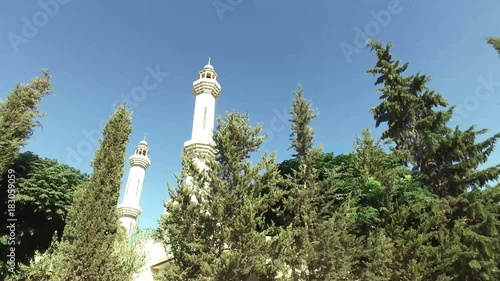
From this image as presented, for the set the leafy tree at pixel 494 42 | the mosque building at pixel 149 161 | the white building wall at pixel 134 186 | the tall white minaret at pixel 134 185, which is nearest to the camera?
the leafy tree at pixel 494 42

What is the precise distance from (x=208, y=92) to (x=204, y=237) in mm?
19525

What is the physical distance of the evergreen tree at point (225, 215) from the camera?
13.3 m

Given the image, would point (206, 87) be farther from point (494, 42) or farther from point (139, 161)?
point (494, 42)

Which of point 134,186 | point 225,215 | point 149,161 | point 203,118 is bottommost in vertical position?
point 225,215

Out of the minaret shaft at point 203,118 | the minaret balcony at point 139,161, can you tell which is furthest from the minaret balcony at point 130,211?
the minaret shaft at point 203,118

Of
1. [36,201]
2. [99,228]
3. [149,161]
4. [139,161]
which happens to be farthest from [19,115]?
[149,161]

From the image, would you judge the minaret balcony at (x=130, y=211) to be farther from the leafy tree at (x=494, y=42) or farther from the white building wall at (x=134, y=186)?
the leafy tree at (x=494, y=42)

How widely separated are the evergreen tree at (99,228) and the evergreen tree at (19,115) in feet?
22.2

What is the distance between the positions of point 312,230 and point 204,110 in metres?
18.1

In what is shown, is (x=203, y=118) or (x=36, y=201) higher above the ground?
(x=203, y=118)

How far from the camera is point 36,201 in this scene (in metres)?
21.4

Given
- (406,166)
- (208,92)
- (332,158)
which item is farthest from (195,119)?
(406,166)

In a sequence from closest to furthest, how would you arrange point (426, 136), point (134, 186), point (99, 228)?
point (99, 228) < point (426, 136) < point (134, 186)

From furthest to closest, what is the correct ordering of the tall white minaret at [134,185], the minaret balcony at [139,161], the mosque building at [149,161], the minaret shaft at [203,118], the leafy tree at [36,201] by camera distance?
the minaret balcony at [139,161]
the tall white minaret at [134,185]
the minaret shaft at [203,118]
the mosque building at [149,161]
the leafy tree at [36,201]
